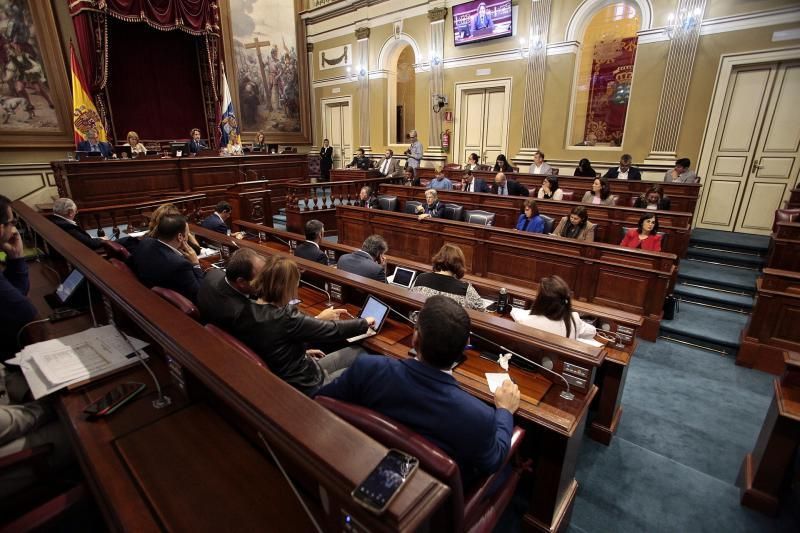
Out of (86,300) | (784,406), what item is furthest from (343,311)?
(784,406)

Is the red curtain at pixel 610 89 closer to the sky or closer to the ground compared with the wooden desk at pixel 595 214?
closer to the sky

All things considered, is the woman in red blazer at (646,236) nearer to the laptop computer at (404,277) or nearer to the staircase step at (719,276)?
the staircase step at (719,276)

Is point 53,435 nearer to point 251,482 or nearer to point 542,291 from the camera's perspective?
point 251,482

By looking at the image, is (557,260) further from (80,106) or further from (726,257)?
(80,106)

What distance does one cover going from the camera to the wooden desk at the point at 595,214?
4.36 metres

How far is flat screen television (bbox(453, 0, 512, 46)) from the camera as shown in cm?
827

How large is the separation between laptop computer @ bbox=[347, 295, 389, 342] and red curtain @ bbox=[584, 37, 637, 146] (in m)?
7.59

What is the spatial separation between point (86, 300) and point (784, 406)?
3895 mm

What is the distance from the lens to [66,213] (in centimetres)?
355

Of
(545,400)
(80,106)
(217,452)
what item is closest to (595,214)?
(545,400)

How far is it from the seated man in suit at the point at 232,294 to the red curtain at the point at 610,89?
822cm

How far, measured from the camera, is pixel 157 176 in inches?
282

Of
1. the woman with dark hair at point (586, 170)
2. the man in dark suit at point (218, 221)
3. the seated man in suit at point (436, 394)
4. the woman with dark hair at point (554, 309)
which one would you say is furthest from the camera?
the woman with dark hair at point (586, 170)

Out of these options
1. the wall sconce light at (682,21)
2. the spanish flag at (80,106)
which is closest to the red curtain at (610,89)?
the wall sconce light at (682,21)
